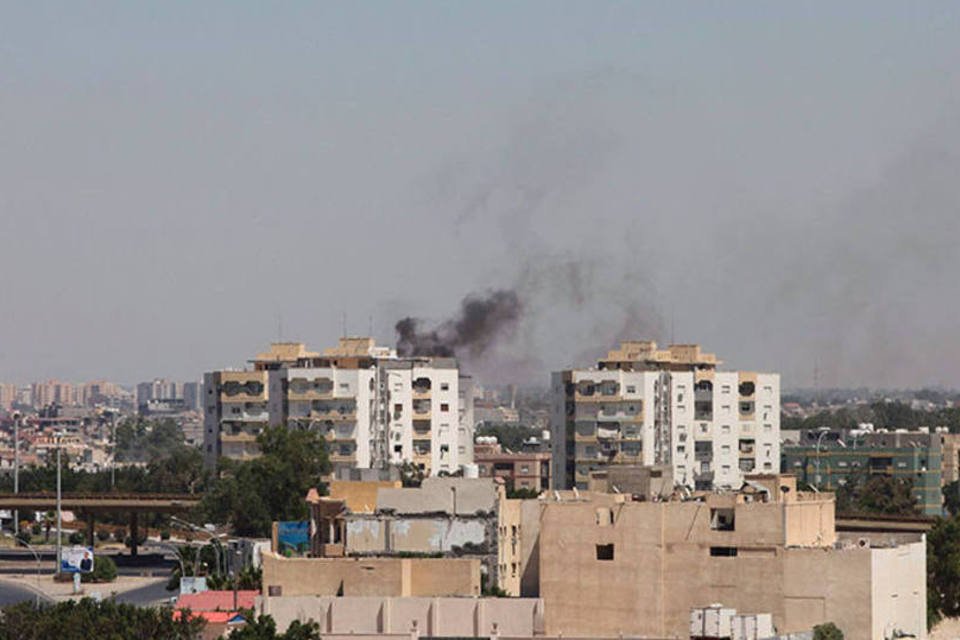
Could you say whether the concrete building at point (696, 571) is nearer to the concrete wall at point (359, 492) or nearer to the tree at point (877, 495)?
the concrete wall at point (359, 492)

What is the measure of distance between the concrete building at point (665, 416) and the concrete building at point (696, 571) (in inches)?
3122

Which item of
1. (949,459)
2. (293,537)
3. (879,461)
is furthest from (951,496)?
(293,537)

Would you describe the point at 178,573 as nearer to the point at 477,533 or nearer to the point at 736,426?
the point at 477,533

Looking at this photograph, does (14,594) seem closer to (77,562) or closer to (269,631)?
(77,562)

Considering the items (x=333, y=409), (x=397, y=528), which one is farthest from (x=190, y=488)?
(x=397, y=528)

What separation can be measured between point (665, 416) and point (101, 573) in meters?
45.4

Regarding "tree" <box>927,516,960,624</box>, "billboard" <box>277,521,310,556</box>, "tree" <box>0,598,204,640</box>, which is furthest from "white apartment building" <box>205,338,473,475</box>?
"tree" <box>0,598,204,640</box>

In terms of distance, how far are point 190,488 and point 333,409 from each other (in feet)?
47.7

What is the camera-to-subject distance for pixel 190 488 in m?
167

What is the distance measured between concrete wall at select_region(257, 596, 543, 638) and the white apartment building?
8230 cm

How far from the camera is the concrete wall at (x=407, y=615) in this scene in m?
70.3

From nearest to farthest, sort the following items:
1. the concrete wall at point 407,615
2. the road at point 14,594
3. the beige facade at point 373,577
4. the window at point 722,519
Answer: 1. the concrete wall at point 407,615
2. the beige facade at point 373,577
3. the window at point 722,519
4. the road at point 14,594

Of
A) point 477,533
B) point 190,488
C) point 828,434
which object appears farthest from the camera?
point 828,434

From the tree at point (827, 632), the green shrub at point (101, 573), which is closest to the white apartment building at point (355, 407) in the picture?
the green shrub at point (101, 573)
